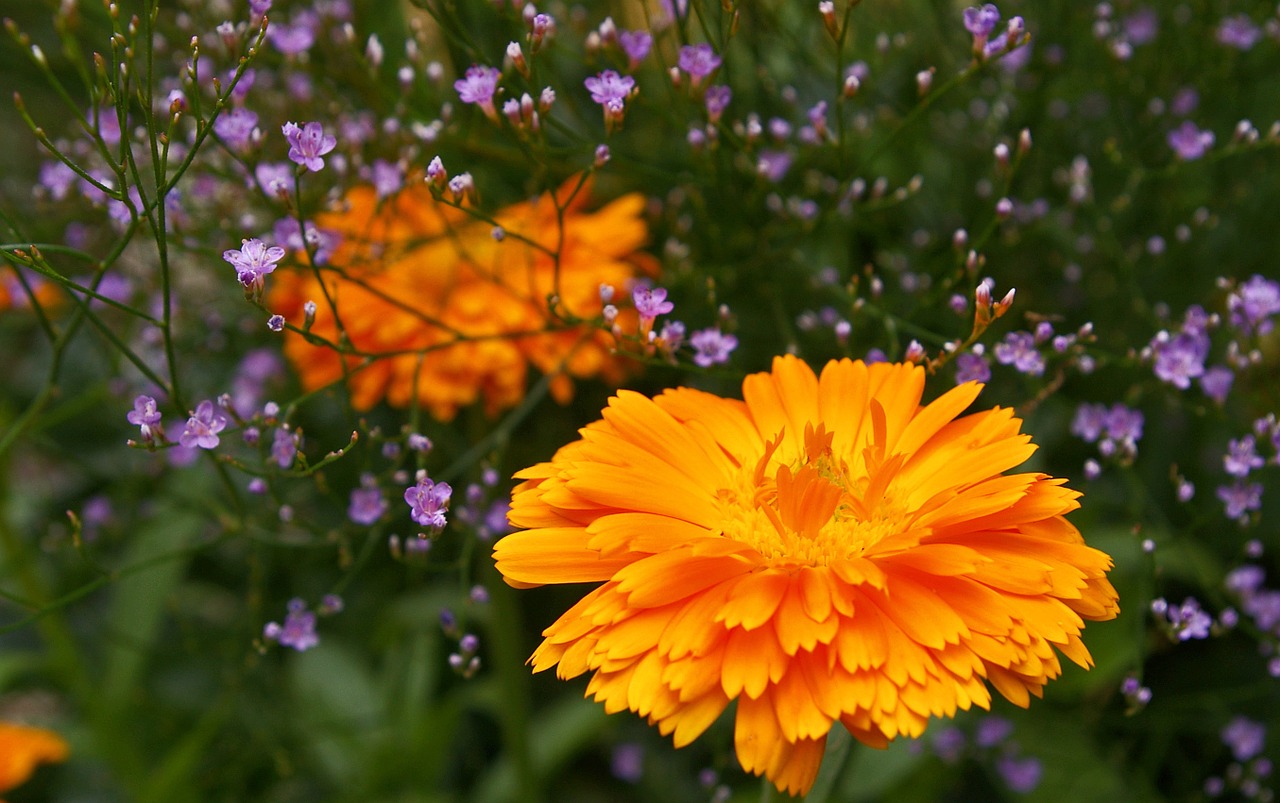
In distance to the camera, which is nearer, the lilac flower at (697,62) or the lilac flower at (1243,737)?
the lilac flower at (697,62)

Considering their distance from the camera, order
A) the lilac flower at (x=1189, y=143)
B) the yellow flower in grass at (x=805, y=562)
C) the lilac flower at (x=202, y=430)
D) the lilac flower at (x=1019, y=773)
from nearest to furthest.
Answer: the yellow flower in grass at (x=805, y=562), the lilac flower at (x=202, y=430), the lilac flower at (x=1189, y=143), the lilac flower at (x=1019, y=773)

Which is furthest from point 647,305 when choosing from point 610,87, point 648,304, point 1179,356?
point 1179,356

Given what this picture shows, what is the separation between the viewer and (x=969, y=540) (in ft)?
1.80

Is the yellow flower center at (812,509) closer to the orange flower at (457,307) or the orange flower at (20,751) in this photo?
the orange flower at (457,307)

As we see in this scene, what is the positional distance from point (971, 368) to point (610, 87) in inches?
10.6

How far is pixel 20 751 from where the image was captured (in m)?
0.83

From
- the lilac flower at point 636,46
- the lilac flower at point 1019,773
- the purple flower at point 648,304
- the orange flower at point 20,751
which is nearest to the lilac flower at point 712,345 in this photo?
the purple flower at point 648,304

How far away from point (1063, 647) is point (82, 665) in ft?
3.05

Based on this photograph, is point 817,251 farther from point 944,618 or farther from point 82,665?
point 82,665

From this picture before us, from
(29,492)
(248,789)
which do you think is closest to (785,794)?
(248,789)

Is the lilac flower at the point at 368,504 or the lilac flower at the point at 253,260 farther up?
the lilac flower at the point at 253,260

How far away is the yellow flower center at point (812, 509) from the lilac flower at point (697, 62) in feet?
0.79

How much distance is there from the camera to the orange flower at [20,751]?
813 mm

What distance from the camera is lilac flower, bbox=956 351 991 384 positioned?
2.14ft
